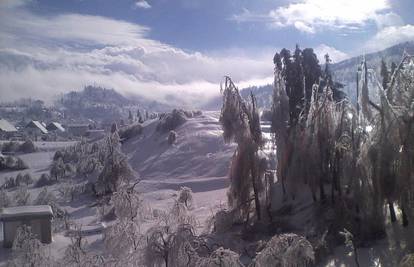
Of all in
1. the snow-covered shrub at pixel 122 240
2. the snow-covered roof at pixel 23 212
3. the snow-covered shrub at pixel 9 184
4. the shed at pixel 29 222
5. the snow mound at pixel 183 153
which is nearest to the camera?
the snow-covered shrub at pixel 122 240

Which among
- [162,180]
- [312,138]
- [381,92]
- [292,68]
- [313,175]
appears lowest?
[162,180]

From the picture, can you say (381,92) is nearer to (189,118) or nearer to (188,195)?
(188,195)

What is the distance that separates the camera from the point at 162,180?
4750cm

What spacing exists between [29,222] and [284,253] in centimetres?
1794

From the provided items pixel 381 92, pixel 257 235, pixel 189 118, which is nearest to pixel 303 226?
pixel 257 235

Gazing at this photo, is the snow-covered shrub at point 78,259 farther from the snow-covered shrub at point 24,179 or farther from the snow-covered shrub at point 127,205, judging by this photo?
the snow-covered shrub at point 24,179

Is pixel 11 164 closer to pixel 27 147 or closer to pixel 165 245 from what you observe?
pixel 27 147

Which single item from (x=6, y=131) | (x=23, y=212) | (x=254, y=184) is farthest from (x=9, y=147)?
(x=254, y=184)

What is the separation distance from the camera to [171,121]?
219 feet

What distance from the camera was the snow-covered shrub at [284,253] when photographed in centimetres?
1209

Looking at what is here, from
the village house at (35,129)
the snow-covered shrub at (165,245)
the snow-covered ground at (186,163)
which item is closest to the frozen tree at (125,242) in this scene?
the snow-covered shrub at (165,245)

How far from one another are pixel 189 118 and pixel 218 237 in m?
48.3

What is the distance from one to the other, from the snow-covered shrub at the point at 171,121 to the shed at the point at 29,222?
130ft

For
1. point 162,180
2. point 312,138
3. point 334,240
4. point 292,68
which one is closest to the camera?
point 334,240
